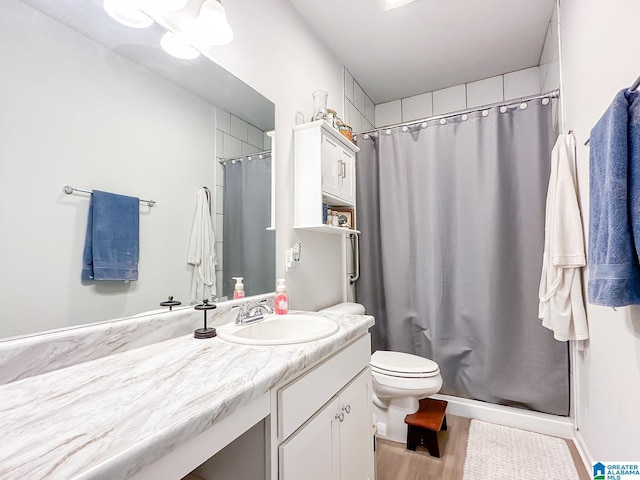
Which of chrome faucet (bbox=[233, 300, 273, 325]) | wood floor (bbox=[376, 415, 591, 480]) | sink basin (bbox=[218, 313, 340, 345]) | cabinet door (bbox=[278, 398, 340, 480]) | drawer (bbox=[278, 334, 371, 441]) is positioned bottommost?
wood floor (bbox=[376, 415, 591, 480])

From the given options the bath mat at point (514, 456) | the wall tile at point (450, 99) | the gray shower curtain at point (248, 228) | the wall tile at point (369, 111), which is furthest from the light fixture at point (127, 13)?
the wall tile at point (450, 99)

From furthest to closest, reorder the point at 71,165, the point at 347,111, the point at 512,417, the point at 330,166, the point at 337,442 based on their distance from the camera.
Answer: the point at 347,111, the point at 512,417, the point at 330,166, the point at 337,442, the point at 71,165

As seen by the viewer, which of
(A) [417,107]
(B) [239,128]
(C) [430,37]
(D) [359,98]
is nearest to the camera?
(B) [239,128]

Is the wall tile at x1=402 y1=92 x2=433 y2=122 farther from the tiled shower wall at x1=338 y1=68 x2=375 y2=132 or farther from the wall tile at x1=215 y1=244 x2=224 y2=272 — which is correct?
the wall tile at x1=215 y1=244 x2=224 y2=272

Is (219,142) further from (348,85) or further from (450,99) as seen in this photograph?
(450,99)

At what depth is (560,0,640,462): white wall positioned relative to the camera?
1.06 m

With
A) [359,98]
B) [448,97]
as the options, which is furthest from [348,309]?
[448,97]

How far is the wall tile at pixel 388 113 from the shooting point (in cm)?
302

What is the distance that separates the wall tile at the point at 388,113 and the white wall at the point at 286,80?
1037mm

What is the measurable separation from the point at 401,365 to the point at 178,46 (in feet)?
6.34

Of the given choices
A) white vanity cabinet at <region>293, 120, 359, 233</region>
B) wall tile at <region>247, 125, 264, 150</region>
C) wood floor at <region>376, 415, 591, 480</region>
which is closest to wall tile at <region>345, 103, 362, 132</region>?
white vanity cabinet at <region>293, 120, 359, 233</region>

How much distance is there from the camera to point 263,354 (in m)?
0.89

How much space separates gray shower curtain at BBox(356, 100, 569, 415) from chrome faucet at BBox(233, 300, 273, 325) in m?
1.26

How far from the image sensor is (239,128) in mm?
1429
